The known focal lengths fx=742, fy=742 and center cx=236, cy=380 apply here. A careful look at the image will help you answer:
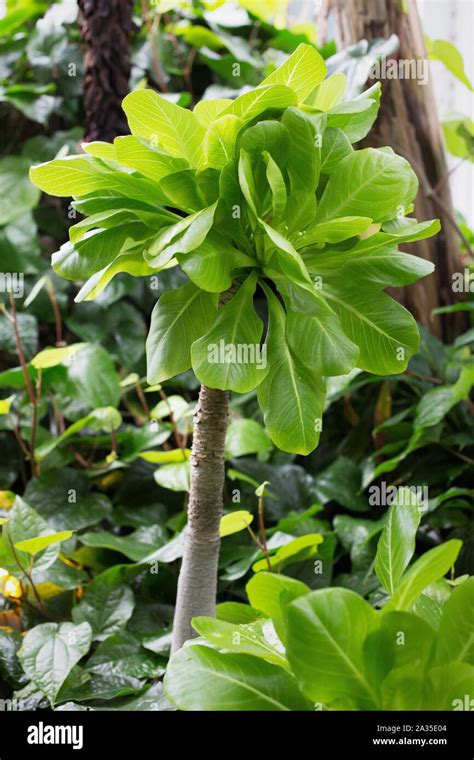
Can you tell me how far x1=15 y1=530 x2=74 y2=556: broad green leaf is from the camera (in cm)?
92

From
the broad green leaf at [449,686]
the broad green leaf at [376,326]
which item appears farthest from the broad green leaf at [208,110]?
the broad green leaf at [449,686]

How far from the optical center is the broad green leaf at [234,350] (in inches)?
27.0

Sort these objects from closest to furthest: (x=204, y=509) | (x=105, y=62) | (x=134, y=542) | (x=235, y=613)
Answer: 1. (x=204, y=509)
2. (x=235, y=613)
3. (x=134, y=542)
4. (x=105, y=62)

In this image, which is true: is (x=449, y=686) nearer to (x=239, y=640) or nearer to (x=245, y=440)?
(x=239, y=640)

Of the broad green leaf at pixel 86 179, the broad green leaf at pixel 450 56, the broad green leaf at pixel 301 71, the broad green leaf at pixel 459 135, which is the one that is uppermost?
the broad green leaf at pixel 450 56

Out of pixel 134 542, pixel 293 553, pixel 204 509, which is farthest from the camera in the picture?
pixel 134 542

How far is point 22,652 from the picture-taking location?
3.00 feet

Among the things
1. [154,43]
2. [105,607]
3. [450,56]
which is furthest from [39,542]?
[154,43]

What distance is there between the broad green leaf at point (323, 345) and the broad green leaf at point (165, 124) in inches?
7.9

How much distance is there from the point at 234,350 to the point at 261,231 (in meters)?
0.12

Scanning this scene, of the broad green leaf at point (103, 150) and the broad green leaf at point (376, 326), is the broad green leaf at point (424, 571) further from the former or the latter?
the broad green leaf at point (103, 150)

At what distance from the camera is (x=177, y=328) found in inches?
29.9

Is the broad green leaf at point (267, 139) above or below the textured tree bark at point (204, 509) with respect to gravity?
above
